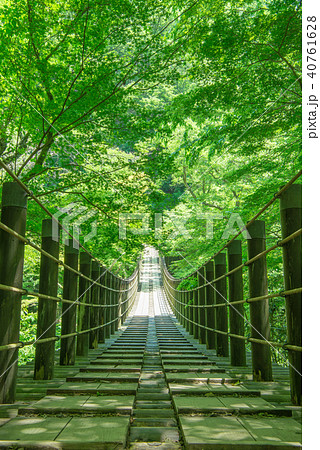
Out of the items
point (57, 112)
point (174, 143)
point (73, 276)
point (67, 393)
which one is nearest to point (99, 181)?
point (57, 112)

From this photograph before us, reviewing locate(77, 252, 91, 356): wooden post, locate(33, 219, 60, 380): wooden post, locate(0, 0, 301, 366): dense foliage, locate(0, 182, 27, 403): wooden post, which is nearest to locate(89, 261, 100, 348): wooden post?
locate(77, 252, 91, 356): wooden post

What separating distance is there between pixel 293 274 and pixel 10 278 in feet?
4.95

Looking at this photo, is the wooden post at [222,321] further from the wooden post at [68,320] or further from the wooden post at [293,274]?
the wooden post at [293,274]

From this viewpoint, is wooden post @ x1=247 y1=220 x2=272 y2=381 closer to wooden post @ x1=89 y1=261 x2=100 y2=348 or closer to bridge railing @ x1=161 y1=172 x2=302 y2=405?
bridge railing @ x1=161 y1=172 x2=302 y2=405

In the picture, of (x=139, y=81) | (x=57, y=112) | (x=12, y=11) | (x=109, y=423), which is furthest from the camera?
(x=139, y=81)

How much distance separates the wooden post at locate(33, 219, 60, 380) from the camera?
2.59m

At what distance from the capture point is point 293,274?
1943mm

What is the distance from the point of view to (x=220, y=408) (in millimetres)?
1634

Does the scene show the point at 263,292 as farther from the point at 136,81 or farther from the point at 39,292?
the point at 136,81

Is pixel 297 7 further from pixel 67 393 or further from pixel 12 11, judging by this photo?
pixel 67 393

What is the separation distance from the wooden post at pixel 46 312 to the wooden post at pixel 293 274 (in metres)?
1.62

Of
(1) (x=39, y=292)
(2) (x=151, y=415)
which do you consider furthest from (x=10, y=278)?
(2) (x=151, y=415)

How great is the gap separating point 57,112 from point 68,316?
2208mm

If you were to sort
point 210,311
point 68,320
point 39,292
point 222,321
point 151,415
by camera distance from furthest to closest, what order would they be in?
point 210,311, point 222,321, point 68,320, point 39,292, point 151,415
